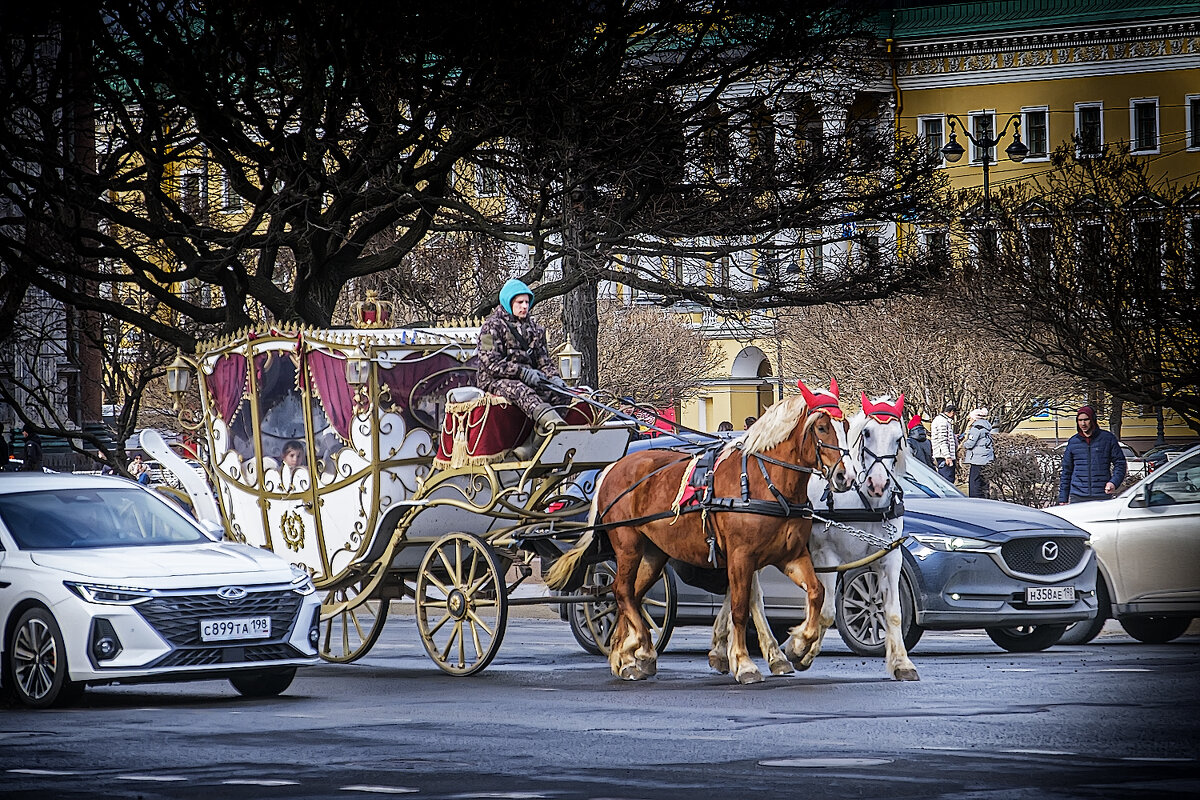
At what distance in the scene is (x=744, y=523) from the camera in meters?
14.0

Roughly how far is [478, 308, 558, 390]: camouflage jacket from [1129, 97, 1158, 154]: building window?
165 feet

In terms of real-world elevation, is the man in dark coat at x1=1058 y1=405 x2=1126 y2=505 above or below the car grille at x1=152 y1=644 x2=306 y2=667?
above

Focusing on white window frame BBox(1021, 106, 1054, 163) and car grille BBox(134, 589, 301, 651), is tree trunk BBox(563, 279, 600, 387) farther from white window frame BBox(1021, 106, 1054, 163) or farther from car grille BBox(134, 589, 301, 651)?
white window frame BBox(1021, 106, 1054, 163)

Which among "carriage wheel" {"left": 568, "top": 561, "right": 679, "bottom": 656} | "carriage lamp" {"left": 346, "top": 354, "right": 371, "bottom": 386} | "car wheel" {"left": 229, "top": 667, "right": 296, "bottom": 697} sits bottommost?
"car wheel" {"left": 229, "top": 667, "right": 296, "bottom": 697}

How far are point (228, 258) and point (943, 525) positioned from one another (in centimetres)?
891

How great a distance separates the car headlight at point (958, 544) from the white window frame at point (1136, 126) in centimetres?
4864

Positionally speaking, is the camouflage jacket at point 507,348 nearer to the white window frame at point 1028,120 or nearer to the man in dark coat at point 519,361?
the man in dark coat at point 519,361

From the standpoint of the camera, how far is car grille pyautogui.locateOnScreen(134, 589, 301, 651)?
12.7 meters

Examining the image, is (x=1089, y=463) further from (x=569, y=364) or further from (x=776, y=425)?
(x=776, y=425)

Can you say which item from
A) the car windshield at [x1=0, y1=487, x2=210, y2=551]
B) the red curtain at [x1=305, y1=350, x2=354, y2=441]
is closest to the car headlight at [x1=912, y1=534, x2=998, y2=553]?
the red curtain at [x1=305, y1=350, x2=354, y2=441]

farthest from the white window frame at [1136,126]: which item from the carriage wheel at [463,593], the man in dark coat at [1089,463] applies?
the carriage wheel at [463,593]

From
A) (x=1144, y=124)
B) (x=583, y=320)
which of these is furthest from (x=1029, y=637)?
(x=1144, y=124)

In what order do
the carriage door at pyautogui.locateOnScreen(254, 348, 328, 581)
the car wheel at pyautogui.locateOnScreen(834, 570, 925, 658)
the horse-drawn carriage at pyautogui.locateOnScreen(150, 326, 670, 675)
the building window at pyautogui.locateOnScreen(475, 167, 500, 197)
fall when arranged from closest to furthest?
1. the horse-drawn carriage at pyautogui.locateOnScreen(150, 326, 670, 675)
2. the car wheel at pyautogui.locateOnScreen(834, 570, 925, 658)
3. the carriage door at pyautogui.locateOnScreen(254, 348, 328, 581)
4. the building window at pyautogui.locateOnScreen(475, 167, 500, 197)

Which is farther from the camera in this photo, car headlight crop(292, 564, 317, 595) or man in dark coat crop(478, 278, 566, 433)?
man in dark coat crop(478, 278, 566, 433)
